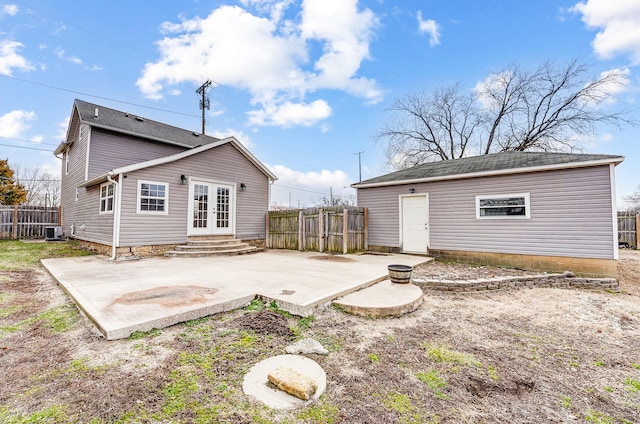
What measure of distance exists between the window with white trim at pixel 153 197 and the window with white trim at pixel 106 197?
1.02 meters

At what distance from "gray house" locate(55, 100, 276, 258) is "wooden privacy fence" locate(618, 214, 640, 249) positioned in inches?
612

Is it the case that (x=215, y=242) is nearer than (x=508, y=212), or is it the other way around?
(x=508, y=212)

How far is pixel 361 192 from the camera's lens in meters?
10.7

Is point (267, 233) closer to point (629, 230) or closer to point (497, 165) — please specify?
point (497, 165)

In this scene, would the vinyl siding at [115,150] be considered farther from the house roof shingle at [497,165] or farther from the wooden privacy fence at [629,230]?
the wooden privacy fence at [629,230]

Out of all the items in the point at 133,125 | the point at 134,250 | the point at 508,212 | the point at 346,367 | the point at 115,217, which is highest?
the point at 133,125

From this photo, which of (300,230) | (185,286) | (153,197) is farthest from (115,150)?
(185,286)

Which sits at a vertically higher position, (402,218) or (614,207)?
(614,207)

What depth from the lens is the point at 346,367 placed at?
2.51 meters

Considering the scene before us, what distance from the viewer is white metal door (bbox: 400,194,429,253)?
30.0 feet

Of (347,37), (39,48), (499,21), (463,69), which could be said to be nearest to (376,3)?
(347,37)

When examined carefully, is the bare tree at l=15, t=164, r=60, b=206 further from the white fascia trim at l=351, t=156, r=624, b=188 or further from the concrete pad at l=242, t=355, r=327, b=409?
the concrete pad at l=242, t=355, r=327, b=409

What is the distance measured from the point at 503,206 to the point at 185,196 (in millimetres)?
9695

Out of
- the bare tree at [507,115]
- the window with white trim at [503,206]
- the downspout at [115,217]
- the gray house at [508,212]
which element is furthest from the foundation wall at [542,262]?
the bare tree at [507,115]
